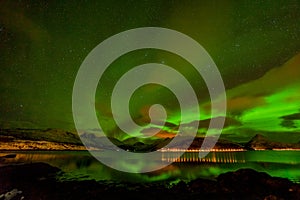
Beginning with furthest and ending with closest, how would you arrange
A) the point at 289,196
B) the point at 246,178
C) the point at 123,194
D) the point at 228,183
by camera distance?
the point at 246,178, the point at 228,183, the point at 123,194, the point at 289,196

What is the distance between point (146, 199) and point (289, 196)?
1143 centimetres

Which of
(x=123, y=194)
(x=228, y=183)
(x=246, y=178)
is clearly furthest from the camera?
(x=246, y=178)

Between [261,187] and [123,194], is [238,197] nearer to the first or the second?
[261,187]

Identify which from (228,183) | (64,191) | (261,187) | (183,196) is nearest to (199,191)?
(183,196)

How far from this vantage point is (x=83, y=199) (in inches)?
701

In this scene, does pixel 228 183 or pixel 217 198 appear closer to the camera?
pixel 217 198

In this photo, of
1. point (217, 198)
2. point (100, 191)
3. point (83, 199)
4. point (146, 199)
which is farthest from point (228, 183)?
point (83, 199)

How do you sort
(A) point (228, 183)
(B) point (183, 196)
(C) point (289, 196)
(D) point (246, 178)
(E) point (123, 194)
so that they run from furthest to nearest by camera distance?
(D) point (246, 178), (A) point (228, 183), (E) point (123, 194), (B) point (183, 196), (C) point (289, 196)

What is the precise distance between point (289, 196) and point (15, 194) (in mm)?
21885

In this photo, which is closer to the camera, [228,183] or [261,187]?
[261,187]

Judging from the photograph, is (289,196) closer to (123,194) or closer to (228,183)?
(228,183)

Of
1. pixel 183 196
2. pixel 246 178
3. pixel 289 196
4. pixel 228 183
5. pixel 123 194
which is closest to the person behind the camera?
pixel 289 196

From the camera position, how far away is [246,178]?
26.2 m

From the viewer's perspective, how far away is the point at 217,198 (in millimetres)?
17859
